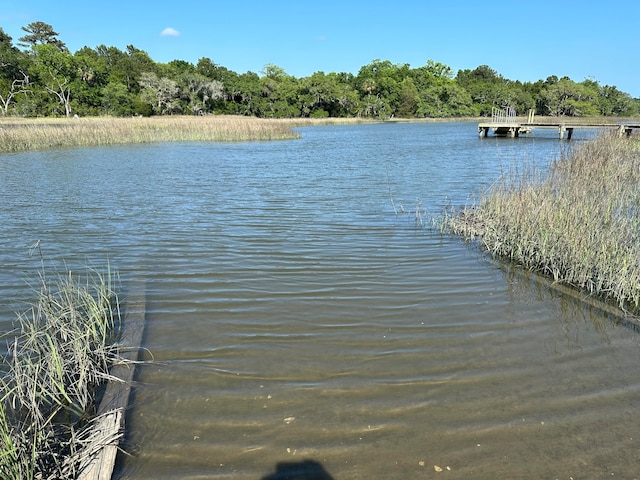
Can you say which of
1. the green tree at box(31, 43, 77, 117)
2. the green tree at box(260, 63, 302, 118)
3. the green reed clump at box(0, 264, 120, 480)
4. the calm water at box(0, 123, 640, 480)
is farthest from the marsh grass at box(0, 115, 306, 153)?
the green tree at box(260, 63, 302, 118)

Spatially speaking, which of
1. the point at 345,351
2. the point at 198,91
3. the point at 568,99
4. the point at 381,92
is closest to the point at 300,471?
the point at 345,351

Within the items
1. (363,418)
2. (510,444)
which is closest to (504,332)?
(510,444)

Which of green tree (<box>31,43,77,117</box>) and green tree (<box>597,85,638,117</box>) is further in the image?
green tree (<box>597,85,638,117</box>)

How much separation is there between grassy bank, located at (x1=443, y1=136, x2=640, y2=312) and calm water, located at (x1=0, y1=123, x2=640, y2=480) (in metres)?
0.38

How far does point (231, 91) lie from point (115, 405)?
68.9m

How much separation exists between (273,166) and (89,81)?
51.1m

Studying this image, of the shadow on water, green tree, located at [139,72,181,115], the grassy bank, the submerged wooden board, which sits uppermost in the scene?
green tree, located at [139,72,181,115]

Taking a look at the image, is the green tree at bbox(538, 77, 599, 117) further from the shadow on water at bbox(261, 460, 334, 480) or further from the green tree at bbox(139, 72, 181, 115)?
the shadow on water at bbox(261, 460, 334, 480)

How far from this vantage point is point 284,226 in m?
7.50

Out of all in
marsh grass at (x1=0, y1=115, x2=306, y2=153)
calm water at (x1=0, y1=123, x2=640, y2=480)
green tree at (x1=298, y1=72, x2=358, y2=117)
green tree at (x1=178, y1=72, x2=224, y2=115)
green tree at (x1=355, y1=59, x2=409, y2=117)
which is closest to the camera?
calm water at (x1=0, y1=123, x2=640, y2=480)

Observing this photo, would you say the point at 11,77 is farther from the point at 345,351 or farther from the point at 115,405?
the point at 345,351

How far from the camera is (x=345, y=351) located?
11.8 feet

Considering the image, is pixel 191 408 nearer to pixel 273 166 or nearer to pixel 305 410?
pixel 305 410

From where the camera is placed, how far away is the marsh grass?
800 inches
